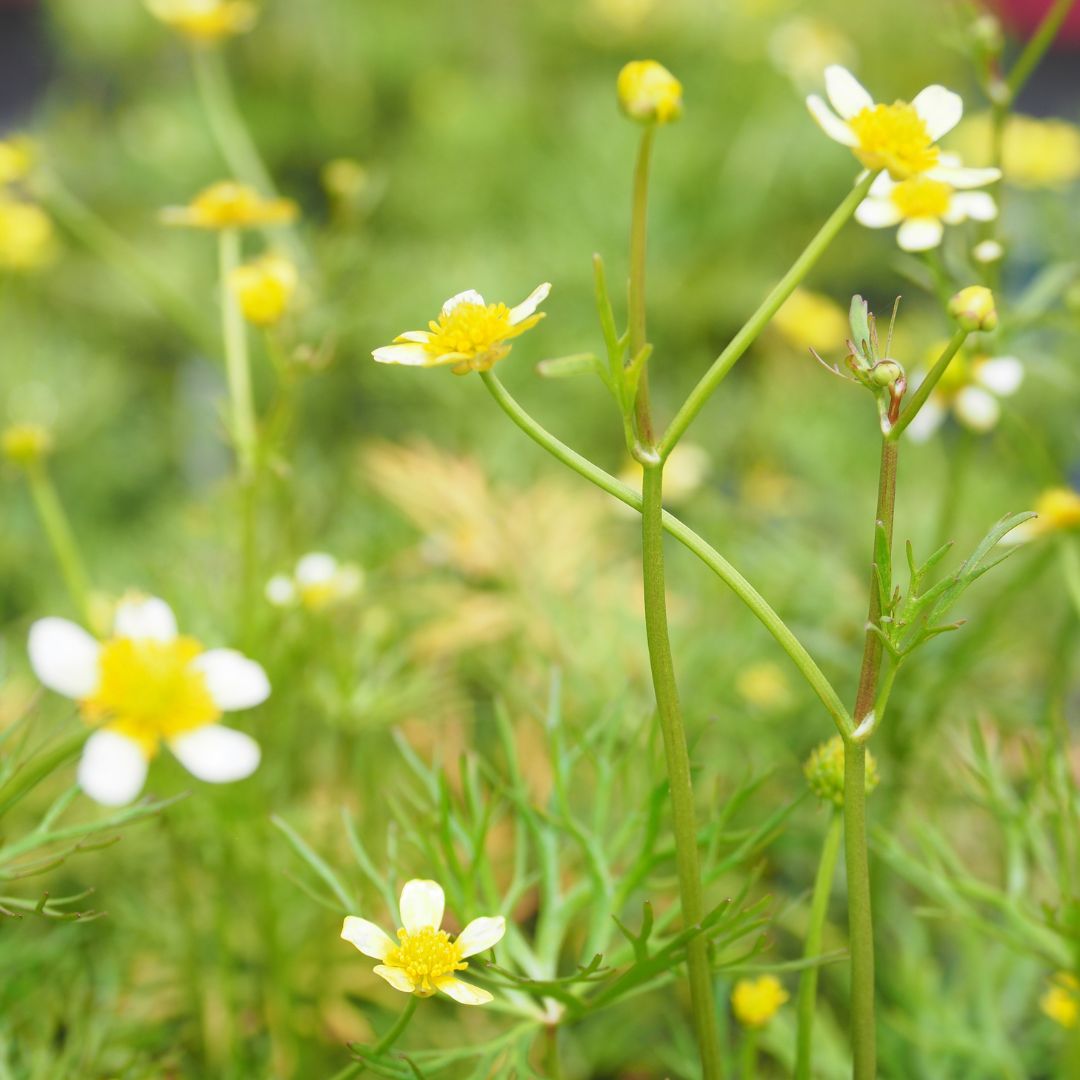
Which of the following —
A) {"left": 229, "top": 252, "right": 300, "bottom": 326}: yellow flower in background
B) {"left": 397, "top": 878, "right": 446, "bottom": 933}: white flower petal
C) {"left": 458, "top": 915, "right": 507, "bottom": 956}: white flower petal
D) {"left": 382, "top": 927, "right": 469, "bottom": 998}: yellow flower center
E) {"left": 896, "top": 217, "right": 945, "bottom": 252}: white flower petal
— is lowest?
{"left": 382, "top": 927, "right": 469, "bottom": 998}: yellow flower center

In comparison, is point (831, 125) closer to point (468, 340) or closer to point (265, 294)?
point (468, 340)

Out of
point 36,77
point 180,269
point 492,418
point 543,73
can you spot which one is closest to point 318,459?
point 492,418

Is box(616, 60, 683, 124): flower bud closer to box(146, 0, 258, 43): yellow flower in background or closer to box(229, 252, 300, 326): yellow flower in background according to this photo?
box(229, 252, 300, 326): yellow flower in background

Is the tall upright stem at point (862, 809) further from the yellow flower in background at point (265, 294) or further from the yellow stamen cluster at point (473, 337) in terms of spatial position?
the yellow flower in background at point (265, 294)

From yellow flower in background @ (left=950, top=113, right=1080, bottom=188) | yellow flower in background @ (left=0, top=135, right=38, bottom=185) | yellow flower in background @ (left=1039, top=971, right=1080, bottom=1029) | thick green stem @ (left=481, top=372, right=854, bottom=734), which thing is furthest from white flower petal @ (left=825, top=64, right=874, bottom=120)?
yellow flower in background @ (left=950, top=113, right=1080, bottom=188)

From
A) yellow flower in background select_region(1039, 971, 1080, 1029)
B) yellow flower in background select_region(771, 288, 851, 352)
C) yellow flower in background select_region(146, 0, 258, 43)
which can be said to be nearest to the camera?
yellow flower in background select_region(1039, 971, 1080, 1029)

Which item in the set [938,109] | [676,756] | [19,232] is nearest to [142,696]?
[676,756]
